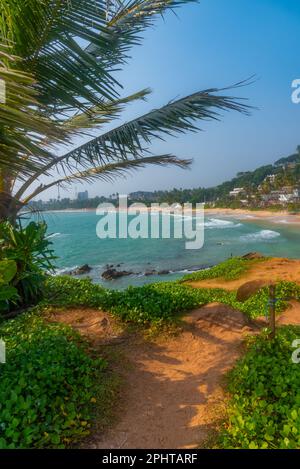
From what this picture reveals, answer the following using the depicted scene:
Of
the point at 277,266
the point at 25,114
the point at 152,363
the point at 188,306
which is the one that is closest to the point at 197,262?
the point at 277,266

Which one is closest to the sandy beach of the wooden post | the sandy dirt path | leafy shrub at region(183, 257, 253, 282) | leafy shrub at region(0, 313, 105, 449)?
leafy shrub at region(183, 257, 253, 282)

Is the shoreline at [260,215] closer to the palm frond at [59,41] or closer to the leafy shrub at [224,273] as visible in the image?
the leafy shrub at [224,273]

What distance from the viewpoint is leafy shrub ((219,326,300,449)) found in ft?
8.05

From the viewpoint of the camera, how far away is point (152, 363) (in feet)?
13.7

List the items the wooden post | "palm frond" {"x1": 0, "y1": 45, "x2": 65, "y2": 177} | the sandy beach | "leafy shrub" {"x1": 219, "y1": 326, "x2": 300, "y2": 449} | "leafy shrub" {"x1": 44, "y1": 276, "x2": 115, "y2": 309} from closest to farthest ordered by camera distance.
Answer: "palm frond" {"x1": 0, "y1": 45, "x2": 65, "y2": 177}, "leafy shrub" {"x1": 219, "y1": 326, "x2": 300, "y2": 449}, the wooden post, "leafy shrub" {"x1": 44, "y1": 276, "x2": 115, "y2": 309}, the sandy beach

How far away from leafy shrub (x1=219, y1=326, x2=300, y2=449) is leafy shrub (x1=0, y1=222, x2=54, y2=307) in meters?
3.50

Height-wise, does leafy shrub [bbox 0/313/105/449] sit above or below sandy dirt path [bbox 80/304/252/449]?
above

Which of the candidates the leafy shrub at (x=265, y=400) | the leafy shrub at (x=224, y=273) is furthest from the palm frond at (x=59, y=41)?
the leafy shrub at (x=224, y=273)

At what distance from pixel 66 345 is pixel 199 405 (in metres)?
1.79

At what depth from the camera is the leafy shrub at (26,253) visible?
4785mm

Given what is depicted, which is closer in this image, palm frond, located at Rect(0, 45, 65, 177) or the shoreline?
palm frond, located at Rect(0, 45, 65, 177)

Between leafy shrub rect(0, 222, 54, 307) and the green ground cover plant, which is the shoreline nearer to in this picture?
the green ground cover plant

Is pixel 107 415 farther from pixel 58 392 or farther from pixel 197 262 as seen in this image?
pixel 197 262

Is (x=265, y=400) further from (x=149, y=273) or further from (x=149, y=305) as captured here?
(x=149, y=273)
